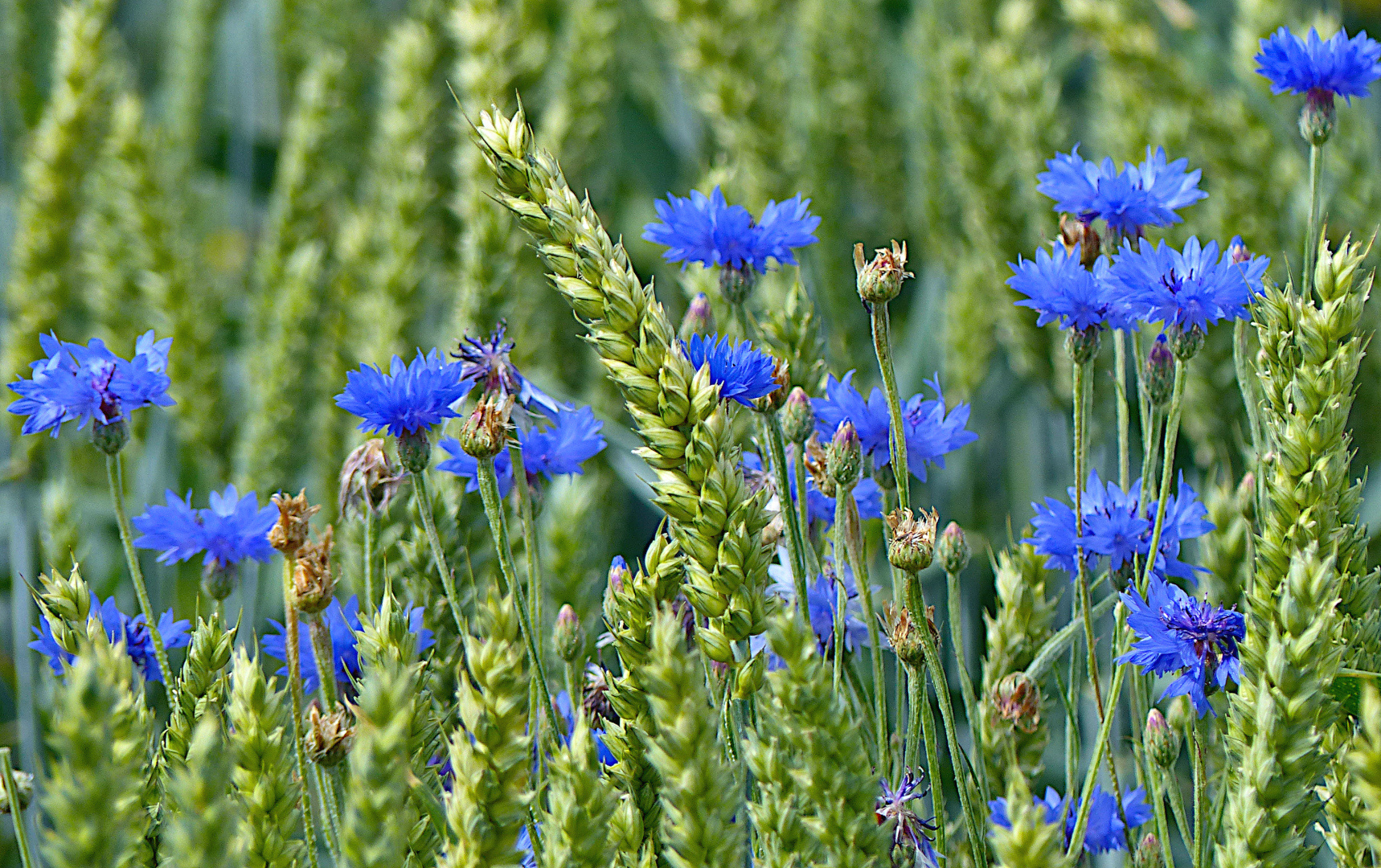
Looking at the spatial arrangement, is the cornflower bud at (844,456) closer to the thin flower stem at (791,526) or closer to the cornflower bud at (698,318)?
the thin flower stem at (791,526)

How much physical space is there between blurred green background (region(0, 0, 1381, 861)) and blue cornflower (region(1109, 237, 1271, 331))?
38 centimetres

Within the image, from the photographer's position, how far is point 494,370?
65 centimetres

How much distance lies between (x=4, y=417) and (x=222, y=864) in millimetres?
1056

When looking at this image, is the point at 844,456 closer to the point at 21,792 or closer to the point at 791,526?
the point at 791,526

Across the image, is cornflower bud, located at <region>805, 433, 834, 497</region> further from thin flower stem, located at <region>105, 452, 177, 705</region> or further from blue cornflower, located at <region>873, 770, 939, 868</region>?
thin flower stem, located at <region>105, 452, 177, 705</region>

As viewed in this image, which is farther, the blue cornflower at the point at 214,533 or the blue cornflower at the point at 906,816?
the blue cornflower at the point at 214,533

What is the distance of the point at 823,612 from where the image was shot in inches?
26.4

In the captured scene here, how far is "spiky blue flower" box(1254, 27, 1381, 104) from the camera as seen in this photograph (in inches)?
28.2

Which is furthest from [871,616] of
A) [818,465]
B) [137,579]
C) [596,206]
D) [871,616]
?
[596,206]

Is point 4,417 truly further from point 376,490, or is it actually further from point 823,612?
point 823,612

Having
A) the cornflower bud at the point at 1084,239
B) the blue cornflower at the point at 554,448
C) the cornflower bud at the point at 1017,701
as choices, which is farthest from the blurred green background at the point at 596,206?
the cornflower bud at the point at 1017,701

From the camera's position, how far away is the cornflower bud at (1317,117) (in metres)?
0.71

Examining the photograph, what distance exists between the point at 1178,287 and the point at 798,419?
192 mm

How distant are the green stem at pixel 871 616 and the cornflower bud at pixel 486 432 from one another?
170mm
